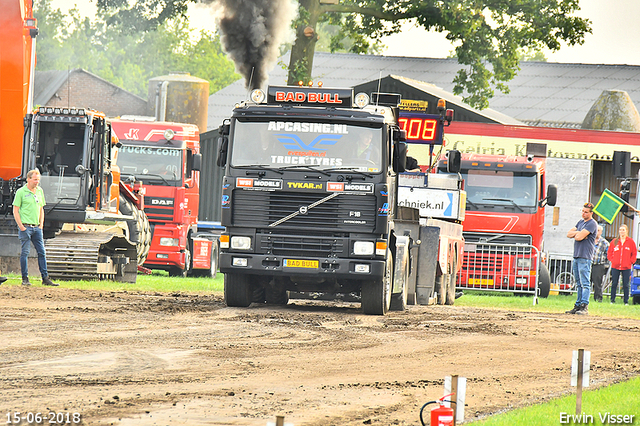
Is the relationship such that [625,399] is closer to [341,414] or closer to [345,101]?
[341,414]

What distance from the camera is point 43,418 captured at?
7238 millimetres

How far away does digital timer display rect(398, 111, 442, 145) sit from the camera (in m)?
23.4

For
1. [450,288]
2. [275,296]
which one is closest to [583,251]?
[450,288]

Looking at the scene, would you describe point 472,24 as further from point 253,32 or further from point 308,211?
point 308,211

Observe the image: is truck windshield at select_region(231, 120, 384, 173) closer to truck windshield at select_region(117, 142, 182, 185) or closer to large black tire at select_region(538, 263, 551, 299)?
truck windshield at select_region(117, 142, 182, 185)

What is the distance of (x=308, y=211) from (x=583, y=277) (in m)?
6.44

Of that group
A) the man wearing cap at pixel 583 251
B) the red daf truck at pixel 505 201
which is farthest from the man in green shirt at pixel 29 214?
the red daf truck at pixel 505 201

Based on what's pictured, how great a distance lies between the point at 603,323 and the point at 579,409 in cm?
1007

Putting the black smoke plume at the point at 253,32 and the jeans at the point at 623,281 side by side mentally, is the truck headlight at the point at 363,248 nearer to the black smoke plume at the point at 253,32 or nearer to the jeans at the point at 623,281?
the black smoke plume at the point at 253,32

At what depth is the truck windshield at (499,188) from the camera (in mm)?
25500

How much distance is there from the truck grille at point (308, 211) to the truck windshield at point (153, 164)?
10896 millimetres

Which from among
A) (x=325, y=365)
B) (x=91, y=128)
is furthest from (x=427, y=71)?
(x=325, y=365)

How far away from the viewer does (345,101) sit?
16.0 meters

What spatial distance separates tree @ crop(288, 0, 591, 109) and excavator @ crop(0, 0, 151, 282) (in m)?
8.76
